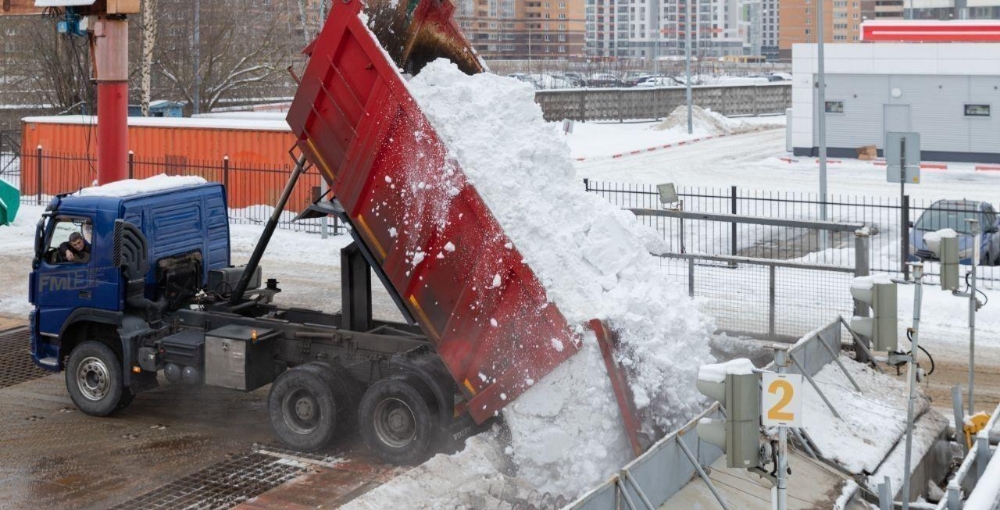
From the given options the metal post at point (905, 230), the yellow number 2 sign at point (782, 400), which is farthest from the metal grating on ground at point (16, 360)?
the metal post at point (905, 230)

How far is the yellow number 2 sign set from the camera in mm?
6793

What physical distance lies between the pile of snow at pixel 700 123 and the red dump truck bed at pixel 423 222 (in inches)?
1652

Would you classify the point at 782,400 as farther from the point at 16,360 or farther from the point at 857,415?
the point at 16,360

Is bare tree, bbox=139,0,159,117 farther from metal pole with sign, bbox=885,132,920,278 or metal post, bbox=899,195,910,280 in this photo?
metal post, bbox=899,195,910,280

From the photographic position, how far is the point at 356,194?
35.1 feet

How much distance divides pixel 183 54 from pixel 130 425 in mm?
36342

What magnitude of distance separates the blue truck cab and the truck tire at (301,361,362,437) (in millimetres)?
2167

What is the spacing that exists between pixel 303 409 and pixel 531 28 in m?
113

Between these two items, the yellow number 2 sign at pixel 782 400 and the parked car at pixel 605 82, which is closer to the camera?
the yellow number 2 sign at pixel 782 400

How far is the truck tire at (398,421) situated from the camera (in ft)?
35.2

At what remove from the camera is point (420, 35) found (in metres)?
11.6

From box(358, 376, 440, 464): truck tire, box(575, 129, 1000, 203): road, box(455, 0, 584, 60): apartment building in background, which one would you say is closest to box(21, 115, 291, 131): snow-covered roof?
box(575, 129, 1000, 203): road

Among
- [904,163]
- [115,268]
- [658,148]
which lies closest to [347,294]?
[115,268]

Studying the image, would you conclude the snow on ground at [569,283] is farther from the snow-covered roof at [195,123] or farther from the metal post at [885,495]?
the snow-covered roof at [195,123]
